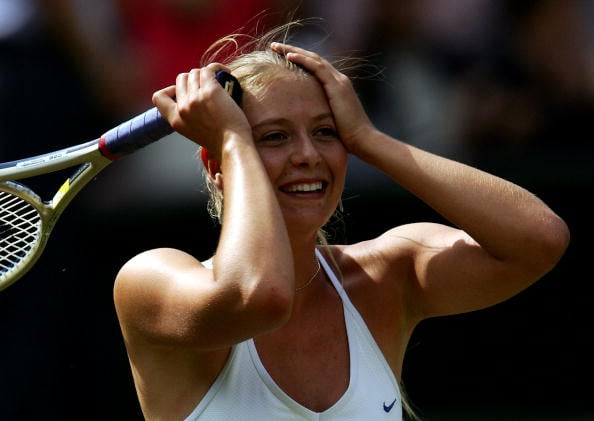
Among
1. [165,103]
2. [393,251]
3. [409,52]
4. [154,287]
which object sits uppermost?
[165,103]

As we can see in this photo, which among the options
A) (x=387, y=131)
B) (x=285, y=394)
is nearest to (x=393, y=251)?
(x=285, y=394)

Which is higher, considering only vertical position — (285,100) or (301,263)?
(285,100)

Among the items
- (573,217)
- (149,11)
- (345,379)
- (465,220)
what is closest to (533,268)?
(465,220)

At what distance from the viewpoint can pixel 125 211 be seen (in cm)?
635

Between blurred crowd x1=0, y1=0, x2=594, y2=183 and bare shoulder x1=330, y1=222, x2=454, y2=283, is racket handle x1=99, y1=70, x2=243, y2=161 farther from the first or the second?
blurred crowd x1=0, y1=0, x2=594, y2=183

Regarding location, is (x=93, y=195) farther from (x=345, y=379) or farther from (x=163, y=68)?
(x=345, y=379)

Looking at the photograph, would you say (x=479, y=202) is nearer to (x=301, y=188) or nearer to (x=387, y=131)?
(x=301, y=188)

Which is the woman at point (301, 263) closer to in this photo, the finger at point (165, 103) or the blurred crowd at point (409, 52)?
the finger at point (165, 103)

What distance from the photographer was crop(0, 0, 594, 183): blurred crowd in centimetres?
639

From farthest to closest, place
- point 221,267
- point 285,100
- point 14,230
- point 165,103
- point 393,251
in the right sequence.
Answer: point 14,230
point 393,251
point 285,100
point 165,103
point 221,267

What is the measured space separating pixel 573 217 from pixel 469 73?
930 millimetres

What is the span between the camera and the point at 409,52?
667 cm

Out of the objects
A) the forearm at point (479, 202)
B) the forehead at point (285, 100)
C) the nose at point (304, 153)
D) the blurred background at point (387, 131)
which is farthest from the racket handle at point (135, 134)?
the blurred background at point (387, 131)

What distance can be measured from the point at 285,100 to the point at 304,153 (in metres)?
0.17
